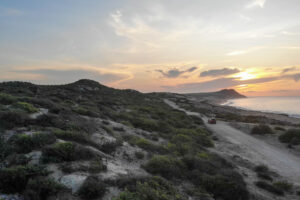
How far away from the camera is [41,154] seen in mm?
5332

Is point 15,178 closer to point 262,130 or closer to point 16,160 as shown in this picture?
point 16,160

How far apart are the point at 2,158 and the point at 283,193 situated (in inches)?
444

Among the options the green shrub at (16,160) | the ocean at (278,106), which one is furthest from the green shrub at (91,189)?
the ocean at (278,106)

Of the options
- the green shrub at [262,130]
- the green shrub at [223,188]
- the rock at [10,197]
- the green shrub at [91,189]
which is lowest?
the green shrub at [262,130]

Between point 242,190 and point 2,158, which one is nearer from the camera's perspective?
point 2,158

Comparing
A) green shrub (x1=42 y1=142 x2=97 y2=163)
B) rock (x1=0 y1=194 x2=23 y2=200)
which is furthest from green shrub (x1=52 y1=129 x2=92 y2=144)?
rock (x1=0 y1=194 x2=23 y2=200)

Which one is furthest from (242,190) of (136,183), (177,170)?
(136,183)

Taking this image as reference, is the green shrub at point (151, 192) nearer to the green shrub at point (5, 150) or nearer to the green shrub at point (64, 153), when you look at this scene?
the green shrub at point (64, 153)

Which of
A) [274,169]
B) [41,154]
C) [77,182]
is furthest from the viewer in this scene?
[274,169]

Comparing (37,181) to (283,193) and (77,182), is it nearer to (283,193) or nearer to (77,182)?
(77,182)

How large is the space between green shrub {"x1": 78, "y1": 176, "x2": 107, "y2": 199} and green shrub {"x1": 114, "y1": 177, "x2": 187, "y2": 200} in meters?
0.55

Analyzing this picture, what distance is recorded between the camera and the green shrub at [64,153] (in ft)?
17.1

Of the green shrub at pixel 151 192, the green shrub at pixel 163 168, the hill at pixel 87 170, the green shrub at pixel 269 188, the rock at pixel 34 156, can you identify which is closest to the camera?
the hill at pixel 87 170

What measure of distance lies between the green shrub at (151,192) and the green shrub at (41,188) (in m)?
1.54
